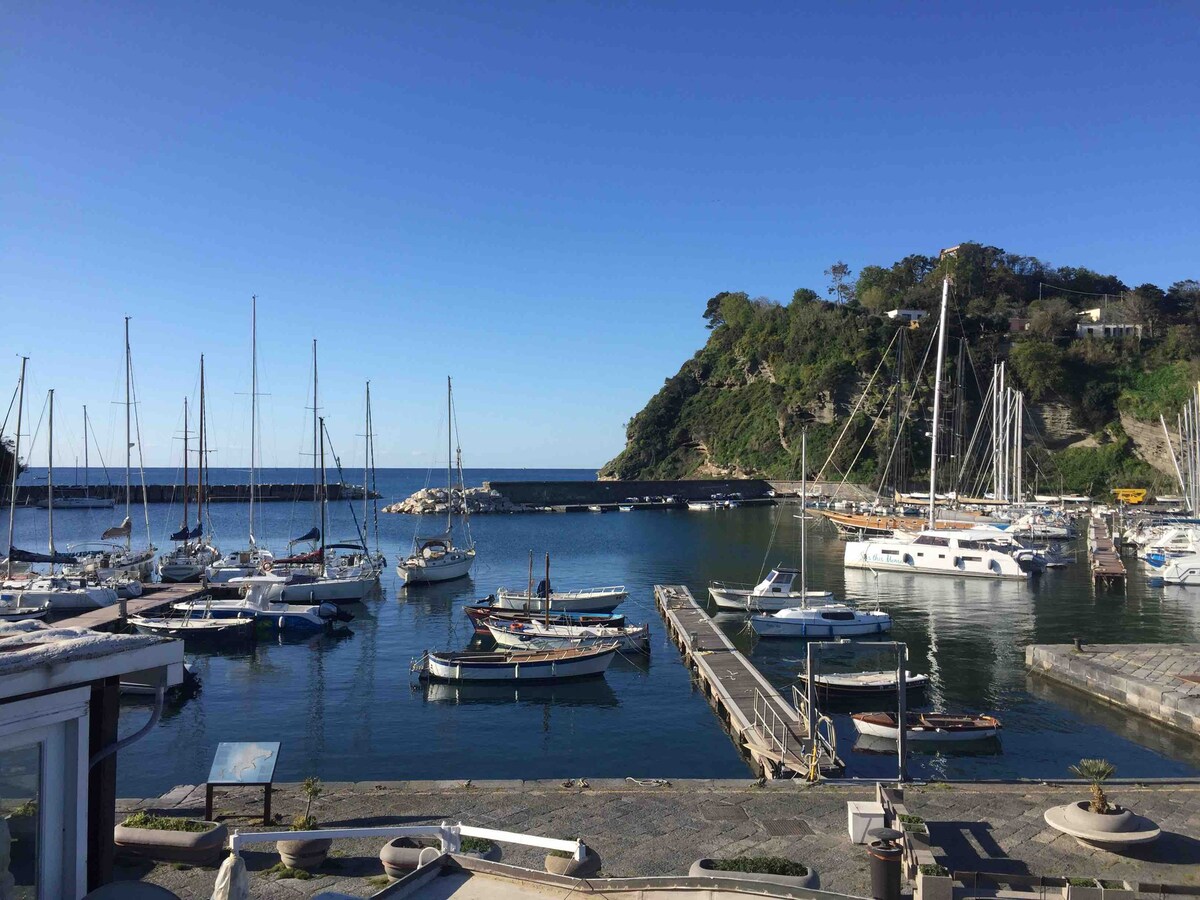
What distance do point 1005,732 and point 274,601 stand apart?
35.4 m

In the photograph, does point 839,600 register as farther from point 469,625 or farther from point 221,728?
point 221,728

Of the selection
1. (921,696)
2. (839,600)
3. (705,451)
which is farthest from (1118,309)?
(921,696)

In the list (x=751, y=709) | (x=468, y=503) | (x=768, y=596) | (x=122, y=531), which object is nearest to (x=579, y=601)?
(x=768, y=596)

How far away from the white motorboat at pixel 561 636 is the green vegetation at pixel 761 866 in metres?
23.1

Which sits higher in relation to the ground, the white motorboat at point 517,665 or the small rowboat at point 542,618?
the small rowboat at point 542,618

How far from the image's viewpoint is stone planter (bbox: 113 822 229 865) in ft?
41.1

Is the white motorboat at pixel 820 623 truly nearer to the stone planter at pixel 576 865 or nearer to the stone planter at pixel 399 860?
the stone planter at pixel 576 865

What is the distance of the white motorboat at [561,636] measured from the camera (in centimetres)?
3469

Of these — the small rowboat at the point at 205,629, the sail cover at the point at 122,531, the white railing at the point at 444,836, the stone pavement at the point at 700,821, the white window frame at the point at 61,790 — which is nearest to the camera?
the white window frame at the point at 61,790

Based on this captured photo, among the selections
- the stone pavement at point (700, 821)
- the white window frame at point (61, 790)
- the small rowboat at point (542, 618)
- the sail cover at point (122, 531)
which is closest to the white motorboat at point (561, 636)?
the small rowboat at point (542, 618)

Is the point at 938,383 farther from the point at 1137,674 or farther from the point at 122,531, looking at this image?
the point at 122,531

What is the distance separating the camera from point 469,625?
42156 mm

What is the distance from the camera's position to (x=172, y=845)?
12.6 metres

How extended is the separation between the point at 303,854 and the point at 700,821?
6492mm
